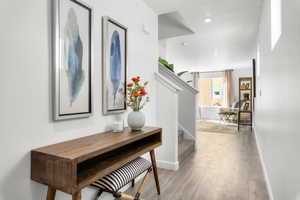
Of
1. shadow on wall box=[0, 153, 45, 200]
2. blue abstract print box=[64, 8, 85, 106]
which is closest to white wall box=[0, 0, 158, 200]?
shadow on wall box=[0, 153, 45, 200]

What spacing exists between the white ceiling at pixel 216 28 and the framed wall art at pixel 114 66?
2.80 feet

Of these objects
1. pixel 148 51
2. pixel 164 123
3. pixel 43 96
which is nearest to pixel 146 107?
pixel 164 123

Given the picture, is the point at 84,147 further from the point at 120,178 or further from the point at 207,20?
the point at 207,20

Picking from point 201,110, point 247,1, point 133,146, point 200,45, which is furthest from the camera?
point 201,110

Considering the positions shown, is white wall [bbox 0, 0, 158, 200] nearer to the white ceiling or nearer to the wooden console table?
the wooden console table

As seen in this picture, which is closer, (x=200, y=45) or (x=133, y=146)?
(x=133, y=146)

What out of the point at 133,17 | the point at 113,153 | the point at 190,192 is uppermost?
the point at 133,17

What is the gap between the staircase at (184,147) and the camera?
3251mm

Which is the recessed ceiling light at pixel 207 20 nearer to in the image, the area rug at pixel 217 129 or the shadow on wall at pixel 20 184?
the shadow on wall at pixel 20 184

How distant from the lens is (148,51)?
2.62 m

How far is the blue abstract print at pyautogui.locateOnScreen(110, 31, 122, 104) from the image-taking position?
6.11 ft

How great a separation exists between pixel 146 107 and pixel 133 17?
1168 mm

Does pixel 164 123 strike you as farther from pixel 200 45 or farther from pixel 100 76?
pixel 200 45

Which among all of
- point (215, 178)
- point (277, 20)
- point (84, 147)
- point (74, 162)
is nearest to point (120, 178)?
point (84, 147)
